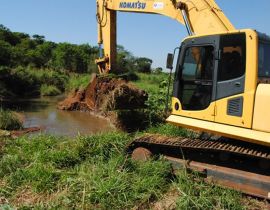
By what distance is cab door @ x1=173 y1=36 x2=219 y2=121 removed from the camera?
6.41m

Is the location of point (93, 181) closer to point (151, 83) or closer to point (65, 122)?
point (65, 122)

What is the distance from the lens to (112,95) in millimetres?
12773

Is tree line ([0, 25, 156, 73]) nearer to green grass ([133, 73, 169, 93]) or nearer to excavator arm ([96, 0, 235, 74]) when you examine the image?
green grass ([133, 73, 169, 93])

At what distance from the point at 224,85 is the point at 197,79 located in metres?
0.56

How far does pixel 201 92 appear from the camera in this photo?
662 centimetres

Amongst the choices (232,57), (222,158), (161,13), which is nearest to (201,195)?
(222,158)

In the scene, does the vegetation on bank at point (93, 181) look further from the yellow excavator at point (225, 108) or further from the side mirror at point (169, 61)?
the side mirror at point (169, 61)

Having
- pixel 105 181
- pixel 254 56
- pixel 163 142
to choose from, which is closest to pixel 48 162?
pixel 105 181

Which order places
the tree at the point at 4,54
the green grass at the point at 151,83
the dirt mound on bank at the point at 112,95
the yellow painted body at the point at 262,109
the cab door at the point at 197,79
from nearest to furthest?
the yellow painted body at the point at 262,109, the cab door at the point at 197,79, the dirt mound on bank at the point at 112,95, the green grass at the point at 151,83, the tree at the point at 4,54

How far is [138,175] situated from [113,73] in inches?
292

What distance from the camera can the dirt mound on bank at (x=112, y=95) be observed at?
42.0ft

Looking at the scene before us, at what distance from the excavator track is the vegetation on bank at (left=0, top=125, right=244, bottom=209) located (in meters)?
0.19

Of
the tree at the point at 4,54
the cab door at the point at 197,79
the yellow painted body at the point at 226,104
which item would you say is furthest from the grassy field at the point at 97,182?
the tree at the point at 4,54

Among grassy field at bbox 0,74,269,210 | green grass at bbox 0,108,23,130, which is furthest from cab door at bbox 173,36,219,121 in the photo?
green grass at bbox 0,108,23,130
